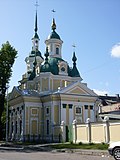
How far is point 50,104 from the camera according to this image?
43.9m

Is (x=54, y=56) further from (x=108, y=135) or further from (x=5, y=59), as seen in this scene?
(x=108, y=135)

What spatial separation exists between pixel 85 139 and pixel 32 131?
1540 cm

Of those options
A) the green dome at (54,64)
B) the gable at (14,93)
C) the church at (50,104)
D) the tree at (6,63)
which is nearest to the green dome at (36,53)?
the church at (50,104)

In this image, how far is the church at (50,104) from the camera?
143 ft

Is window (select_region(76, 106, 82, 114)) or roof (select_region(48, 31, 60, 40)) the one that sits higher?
roof (select_region(48, 31, 60, 40))

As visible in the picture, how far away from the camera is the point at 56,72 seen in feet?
163

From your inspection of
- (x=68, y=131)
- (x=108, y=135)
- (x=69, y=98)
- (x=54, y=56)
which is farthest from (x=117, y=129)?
(x=54, y=56)

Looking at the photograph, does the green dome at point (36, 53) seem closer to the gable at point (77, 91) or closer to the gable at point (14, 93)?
the gable at point (14, 93)

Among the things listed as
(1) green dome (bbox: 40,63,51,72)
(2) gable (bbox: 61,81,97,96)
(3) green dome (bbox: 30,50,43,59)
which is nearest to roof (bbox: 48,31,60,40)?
(1) green dome (bbox: 40,63,51,72)

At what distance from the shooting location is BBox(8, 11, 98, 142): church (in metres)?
43.6

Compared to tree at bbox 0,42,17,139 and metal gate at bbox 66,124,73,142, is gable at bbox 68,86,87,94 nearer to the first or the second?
metal gate at bbox 66,124,73,142

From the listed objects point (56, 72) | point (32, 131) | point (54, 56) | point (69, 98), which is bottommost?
point (32, 131)

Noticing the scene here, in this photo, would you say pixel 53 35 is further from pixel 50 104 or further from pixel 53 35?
pixel 50 104

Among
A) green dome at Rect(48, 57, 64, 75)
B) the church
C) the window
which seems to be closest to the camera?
the church
